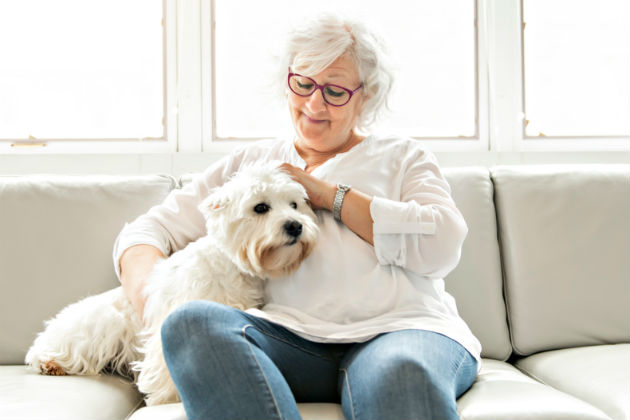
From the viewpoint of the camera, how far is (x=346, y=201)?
149 centimetres

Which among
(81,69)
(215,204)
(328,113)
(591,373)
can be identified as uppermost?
(81,69)

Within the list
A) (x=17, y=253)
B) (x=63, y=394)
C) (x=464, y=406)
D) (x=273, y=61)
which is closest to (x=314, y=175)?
(x=273, y=61)

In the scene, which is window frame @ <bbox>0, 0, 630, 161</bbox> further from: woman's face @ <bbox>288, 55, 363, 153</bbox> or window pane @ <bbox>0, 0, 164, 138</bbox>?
woman's face @ <bbox>288, 55, 363, 153</bbox>

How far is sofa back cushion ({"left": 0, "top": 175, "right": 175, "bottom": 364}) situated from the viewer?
1817mm

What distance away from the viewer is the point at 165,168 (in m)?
2.49

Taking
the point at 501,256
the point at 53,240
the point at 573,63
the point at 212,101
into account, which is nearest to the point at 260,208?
the point at 53,240

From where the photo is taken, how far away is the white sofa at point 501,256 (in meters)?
1.83

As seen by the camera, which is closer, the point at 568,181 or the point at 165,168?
the point at 568,181

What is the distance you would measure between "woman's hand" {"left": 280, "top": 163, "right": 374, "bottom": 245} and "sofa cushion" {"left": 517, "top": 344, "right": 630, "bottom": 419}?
69cm

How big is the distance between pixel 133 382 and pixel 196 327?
0.58m

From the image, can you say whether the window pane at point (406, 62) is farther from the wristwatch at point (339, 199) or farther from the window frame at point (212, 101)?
the wristwatch at point (339, 199)

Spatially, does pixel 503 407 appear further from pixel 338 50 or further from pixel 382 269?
pixel 338 50

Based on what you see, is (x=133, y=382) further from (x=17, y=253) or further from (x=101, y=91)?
(x=101, y=91)

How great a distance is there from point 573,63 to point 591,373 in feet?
5.51
